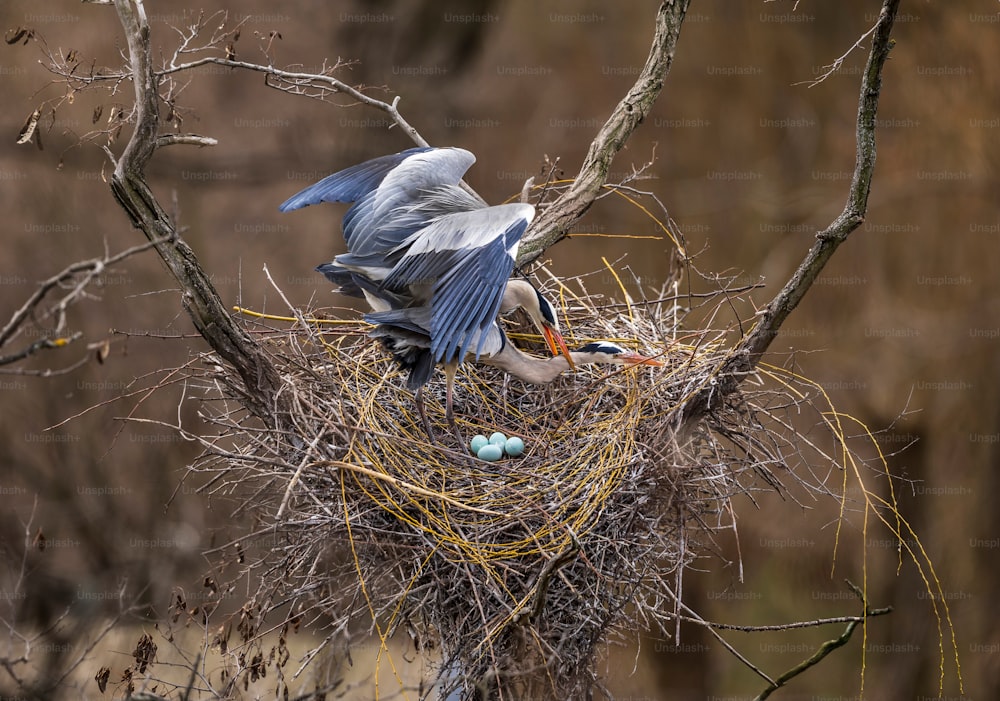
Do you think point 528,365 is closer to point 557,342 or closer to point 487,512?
point 557,342

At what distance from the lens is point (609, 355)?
11.7 feet

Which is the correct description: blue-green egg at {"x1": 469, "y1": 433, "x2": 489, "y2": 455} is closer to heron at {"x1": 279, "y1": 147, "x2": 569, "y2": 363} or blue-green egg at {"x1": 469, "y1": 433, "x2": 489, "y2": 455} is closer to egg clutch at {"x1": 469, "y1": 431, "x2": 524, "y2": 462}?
egg clutch at {"x1": 469, "y1": 431, "x2": 524, "y2": 462}

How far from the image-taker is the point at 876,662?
696 cm

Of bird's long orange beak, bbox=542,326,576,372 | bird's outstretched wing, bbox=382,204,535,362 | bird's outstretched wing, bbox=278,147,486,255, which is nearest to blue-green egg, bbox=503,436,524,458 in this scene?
bird's long orange beak, bbox=542,326,576,372

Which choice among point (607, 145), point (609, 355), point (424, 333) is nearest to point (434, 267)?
point (424, 333)

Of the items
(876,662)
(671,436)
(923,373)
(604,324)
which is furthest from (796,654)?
(671,436)

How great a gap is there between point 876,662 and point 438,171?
5008mm

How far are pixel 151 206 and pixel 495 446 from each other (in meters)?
1.30

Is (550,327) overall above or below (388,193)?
below

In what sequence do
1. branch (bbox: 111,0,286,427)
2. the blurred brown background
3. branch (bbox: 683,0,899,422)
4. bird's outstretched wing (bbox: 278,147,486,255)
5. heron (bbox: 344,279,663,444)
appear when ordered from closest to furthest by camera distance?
branch (bbox: 111,0,286,427) < branch (bbox: 683,0,899,422) < heron (bbox: 344,279,663,444) < bird's outstretched wing (bbox: 278,147,486,255) < the blurred brown background

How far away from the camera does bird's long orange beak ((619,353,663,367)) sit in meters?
3.55

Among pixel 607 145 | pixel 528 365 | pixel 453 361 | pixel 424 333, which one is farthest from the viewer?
pixel 607 145

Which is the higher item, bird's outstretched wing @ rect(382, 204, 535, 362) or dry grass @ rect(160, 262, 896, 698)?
bird's outstretched wing @ rect(382, 204, 535, 362)

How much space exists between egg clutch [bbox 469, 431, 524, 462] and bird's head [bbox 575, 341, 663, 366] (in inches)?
14.3
